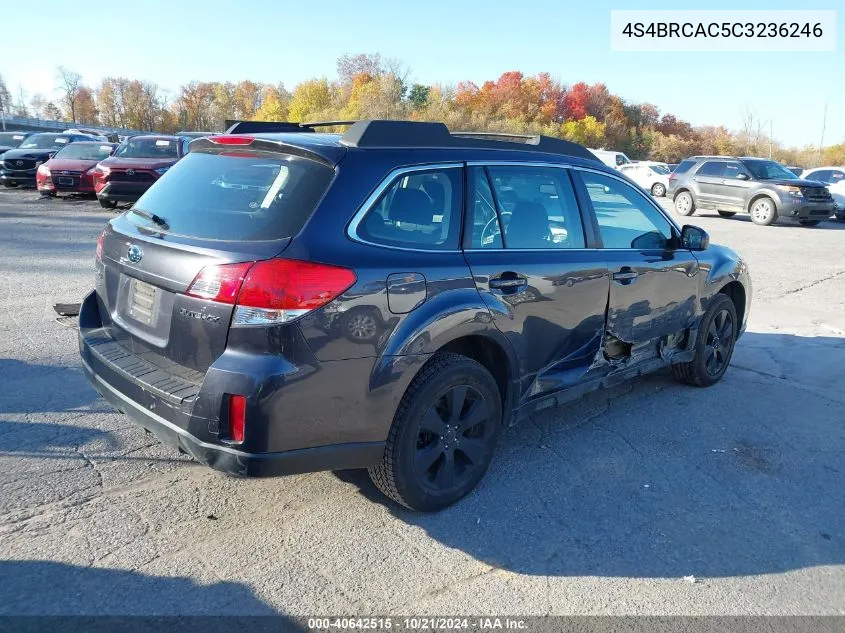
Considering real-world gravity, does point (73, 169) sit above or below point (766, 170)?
below

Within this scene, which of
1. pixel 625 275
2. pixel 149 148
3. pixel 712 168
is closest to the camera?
pixel 625 275

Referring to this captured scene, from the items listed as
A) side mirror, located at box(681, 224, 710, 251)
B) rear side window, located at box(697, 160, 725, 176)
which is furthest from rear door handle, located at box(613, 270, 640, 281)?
rear side window, located at box(697, 160, 725, 176)

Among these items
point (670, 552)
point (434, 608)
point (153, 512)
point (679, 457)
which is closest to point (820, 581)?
point (670, 552)

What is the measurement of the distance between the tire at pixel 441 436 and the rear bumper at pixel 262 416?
0.15m

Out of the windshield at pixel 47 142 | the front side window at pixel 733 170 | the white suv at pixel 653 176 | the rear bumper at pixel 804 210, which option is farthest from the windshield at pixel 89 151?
the white suv at pixel 653 176

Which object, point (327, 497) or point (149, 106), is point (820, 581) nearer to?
point (327, 497)

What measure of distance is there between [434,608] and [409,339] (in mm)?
1109

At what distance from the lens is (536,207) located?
3.97 m

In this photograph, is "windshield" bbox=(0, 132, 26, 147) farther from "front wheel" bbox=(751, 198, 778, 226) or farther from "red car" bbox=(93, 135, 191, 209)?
"front wheel" bbox=(751, 198, 778, 226)

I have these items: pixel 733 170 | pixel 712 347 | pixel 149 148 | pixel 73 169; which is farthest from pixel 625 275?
pixel 733 170

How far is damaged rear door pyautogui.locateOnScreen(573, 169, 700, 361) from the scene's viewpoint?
4352 mm

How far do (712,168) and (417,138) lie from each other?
63.9ft

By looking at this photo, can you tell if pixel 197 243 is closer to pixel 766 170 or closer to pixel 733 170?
pixel 733 170

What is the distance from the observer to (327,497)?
11.5 feet
